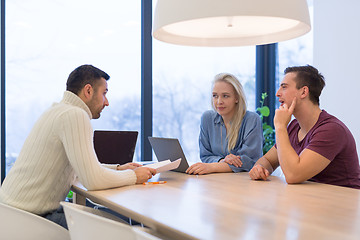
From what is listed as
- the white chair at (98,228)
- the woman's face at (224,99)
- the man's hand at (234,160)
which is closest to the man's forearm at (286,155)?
the man's hand at (234,160)

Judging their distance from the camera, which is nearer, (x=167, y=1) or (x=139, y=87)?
(x=167, y=1)

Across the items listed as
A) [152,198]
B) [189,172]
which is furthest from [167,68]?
[152,198]

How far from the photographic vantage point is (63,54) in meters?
4.12

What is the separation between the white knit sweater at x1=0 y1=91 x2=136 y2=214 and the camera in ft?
6.09

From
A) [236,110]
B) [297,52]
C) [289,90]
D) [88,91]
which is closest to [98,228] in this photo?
[88,91]

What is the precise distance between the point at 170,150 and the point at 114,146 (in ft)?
2.78

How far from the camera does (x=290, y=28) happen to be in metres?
1.97

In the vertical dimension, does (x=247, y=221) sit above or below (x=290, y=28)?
below

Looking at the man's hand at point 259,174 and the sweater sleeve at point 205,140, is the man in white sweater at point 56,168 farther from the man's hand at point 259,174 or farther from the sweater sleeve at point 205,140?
the sweater sleeve at point 205,140

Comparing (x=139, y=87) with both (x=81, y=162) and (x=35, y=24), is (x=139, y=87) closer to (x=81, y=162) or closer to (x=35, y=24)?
(x=35, y=24)

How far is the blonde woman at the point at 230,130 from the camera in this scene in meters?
2.58

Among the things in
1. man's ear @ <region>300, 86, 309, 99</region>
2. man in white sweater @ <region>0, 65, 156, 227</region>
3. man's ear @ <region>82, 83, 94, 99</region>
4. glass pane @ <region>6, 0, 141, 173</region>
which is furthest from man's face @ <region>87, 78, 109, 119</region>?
glass pane @ <region>6, 0, 141, 173</region>

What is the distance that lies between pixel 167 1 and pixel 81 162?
2.71 feet

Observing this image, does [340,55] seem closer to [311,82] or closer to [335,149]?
[311,82]
